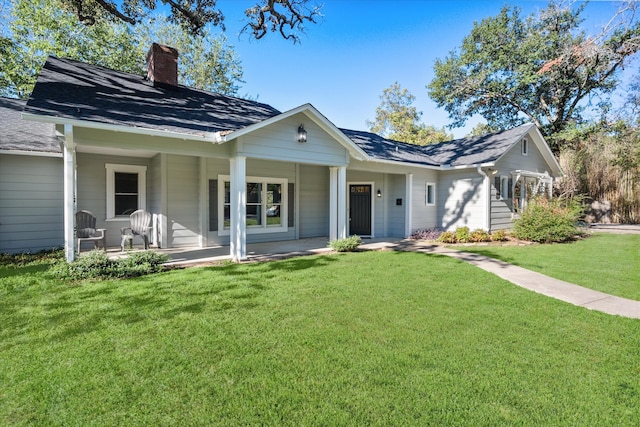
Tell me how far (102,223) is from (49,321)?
626cm

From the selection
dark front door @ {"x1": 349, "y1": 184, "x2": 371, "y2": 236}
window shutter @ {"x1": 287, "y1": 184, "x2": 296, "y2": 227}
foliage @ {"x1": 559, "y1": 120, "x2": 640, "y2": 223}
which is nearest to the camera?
window shutter @ {"x1": 287, "y1": 184, "x2": 296, "y2": 227}

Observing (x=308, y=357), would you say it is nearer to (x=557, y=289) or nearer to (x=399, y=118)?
(x=557, y=289)

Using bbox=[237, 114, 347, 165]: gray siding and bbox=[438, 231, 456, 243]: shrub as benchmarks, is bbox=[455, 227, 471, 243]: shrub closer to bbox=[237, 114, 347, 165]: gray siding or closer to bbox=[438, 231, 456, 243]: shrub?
bbox=[438, 231, 456, 243]: shrub

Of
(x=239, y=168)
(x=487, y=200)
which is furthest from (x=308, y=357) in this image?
(x=487, y=200)

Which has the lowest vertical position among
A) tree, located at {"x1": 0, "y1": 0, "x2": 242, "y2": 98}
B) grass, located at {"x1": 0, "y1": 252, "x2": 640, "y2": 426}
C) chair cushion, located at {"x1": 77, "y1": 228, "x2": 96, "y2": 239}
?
grass, located at {"x1": 0, "y1": 252, "x2": 640, "y2": 426}

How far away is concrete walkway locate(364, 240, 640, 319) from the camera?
4.56m

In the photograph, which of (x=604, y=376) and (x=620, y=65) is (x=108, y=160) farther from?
(x=620, y=65)

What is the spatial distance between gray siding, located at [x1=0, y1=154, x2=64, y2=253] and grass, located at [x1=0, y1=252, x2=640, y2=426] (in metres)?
4.00

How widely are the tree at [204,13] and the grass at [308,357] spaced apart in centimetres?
1023

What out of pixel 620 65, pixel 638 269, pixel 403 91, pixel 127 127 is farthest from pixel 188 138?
pixel 403 91

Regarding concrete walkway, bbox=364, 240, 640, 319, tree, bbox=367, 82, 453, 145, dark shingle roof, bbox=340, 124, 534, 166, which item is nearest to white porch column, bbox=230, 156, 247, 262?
dark shingle roof, bbox=340, 124, 534, 166

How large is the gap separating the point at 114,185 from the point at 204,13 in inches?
280

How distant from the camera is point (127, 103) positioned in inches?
304

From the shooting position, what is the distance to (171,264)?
7.05m
